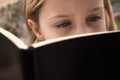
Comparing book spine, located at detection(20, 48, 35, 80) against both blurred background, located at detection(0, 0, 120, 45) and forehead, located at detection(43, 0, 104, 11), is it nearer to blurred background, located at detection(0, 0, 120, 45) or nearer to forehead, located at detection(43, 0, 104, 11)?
forehead, located at detection(43, 0, 104, 11)

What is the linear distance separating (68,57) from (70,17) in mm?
374

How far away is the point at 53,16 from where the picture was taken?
0.89 meters

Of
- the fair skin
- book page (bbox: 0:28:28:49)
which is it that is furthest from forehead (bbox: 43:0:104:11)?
book page (bbox: 0:28:28:49)

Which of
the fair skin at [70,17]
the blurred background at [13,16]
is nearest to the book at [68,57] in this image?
the fair skin at [70,17]

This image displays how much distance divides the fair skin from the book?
1.14 feet

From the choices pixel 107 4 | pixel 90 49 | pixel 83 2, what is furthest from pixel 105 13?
pixel 90 49

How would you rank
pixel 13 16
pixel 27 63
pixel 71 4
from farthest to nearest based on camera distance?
1. pixel 13 16
2. pixel 71 4
3. pixel 27 63

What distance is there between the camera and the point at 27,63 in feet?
1.65

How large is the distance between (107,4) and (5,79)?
1.81ft

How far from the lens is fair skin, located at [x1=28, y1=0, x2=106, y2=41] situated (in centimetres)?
88

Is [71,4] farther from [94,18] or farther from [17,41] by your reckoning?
[17,41]

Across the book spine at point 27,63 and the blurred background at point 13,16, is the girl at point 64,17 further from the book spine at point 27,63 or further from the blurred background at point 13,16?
the book spine at point 27,63

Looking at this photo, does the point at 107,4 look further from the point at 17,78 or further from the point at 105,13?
the point at 17,78

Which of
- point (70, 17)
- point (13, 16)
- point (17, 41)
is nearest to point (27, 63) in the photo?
point (17, 41)
